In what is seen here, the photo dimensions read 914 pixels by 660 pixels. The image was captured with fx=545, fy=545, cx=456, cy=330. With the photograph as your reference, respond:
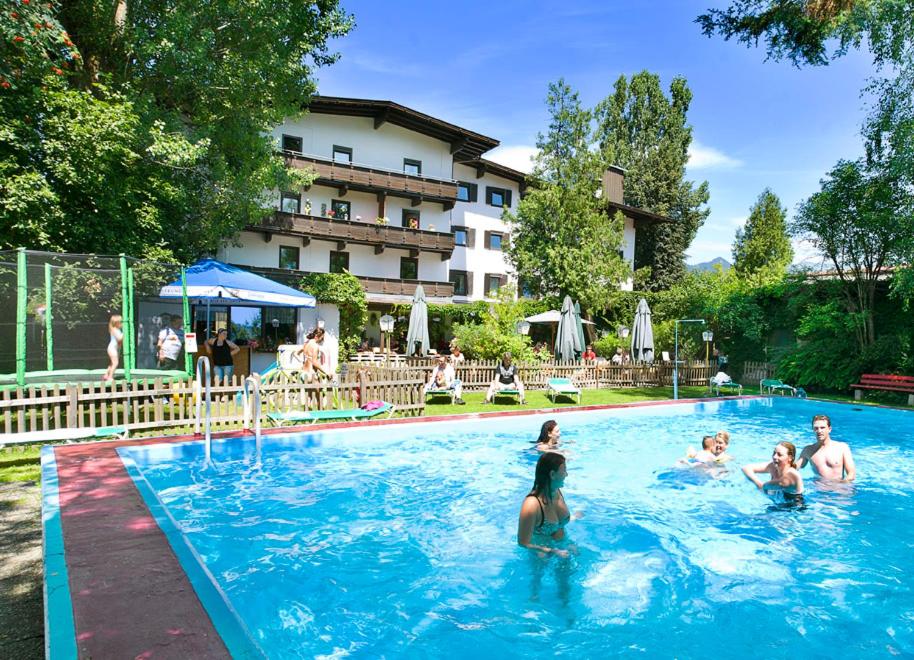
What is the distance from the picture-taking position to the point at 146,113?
13742 mm

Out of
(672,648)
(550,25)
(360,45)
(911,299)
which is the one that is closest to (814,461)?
(672,648)

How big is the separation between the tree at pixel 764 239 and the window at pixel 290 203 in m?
35.2

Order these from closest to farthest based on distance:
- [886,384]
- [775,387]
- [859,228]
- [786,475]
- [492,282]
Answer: [786,475] → [886,384] → [859,228] → [775,387] → [492,282]

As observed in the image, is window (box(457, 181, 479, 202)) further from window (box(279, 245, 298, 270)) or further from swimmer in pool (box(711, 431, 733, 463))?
swimmer in pool (box(711, 431, 733, 463))

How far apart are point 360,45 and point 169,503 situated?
17.5 meters

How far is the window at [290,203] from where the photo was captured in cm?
A: 2788

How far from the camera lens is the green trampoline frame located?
8.78 m

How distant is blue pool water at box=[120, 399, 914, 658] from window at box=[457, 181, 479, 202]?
25.7 meters

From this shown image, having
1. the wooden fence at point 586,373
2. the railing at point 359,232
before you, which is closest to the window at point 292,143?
the railing at point 359,232

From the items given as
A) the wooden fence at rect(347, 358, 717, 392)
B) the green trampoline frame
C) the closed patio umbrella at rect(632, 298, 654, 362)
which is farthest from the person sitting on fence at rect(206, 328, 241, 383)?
the closed patio umbrella at rect(632, 298, 654, 362)

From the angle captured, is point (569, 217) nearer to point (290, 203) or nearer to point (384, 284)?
point (384, 284)

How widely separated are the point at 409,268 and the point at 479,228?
619cm

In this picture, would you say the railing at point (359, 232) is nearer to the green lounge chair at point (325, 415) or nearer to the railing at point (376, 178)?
the railing at point (376, 178)

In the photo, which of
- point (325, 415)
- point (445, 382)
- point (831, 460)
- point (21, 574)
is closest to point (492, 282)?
point (445, 382)
